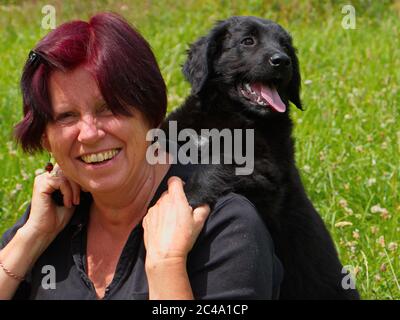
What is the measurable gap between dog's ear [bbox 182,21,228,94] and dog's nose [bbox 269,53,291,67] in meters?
0.29

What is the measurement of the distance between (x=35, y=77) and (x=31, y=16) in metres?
6.96

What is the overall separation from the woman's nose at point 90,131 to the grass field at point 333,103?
1.65m

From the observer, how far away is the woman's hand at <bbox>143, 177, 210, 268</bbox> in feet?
7.20

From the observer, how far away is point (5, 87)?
20.1 ft

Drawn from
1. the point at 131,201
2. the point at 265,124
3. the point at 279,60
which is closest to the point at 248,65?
the point at 279,60

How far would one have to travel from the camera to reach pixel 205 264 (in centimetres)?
226

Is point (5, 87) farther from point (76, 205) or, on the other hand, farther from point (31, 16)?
point (76, 205)

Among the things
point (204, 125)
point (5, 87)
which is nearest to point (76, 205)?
point (204, 125)

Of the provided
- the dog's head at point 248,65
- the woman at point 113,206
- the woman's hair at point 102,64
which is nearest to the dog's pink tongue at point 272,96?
the dog's head at point 248,65

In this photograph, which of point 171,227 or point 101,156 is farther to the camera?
point 101,156

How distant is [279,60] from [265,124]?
288mm

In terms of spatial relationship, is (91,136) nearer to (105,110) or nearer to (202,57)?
(105,110)

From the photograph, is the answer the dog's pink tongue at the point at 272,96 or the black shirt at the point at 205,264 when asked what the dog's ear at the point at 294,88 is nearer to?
the dog's pink tongue at the point at 272,96

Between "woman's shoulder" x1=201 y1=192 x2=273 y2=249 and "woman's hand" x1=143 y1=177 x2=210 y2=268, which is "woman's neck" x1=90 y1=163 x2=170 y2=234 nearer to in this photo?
"woman's hand" x1=143 y1=177 x2=210 y2=268
